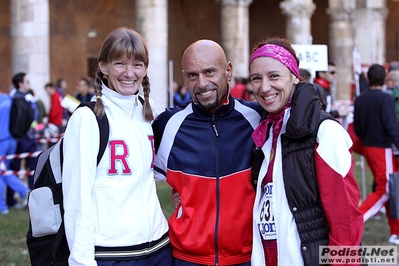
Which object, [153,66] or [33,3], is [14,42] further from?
[153,66]

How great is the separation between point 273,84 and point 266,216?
2.26ft

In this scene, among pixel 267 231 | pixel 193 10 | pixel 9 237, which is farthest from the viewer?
pixel 193 10

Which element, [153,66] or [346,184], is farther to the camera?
[153,66]

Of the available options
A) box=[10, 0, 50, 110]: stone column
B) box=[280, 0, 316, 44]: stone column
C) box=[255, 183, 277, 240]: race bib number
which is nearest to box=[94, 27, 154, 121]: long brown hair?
box=[255, 183, 277, 240]: race bib number

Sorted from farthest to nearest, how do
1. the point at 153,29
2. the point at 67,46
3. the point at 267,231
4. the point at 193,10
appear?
the point at 193,10 < the point at 67,46 < the point at 153,29 < the point at 267,231

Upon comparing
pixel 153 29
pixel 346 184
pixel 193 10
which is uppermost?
pixel 193 10

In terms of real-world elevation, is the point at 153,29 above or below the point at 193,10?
below

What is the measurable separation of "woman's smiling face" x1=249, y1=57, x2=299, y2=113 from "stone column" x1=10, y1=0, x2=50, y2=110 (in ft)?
39.6

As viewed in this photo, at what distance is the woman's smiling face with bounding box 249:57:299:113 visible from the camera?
3.42m

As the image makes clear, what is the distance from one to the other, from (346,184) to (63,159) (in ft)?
4.62

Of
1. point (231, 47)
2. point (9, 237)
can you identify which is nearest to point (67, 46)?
point (231, 47)

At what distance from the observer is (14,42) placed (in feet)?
48.6

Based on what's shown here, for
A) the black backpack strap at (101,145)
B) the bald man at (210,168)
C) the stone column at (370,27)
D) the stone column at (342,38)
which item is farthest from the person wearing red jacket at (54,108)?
the stone column at (370,27)

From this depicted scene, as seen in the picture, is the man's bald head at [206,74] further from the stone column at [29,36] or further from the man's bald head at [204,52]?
the stone column at [29,36]
